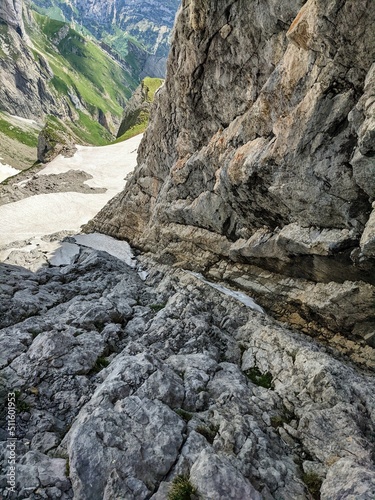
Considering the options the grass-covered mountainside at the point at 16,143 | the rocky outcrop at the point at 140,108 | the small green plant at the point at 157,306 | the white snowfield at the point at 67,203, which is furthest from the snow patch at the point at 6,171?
the small green plant at the point at 157,306

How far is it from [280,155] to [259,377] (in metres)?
12.8

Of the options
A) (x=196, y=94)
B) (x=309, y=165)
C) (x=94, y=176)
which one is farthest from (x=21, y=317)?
(x=94, y=176)

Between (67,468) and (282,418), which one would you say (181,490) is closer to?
(67,468)

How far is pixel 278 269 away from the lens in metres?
21.8

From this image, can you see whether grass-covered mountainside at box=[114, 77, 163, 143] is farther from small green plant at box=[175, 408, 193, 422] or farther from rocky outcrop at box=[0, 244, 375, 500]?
Result: small green plant at box=[175, 408, 193, 422]

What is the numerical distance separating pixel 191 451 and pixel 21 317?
15402 millimetres

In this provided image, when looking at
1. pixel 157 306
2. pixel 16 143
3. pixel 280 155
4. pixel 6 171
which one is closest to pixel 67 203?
pixel 157 306

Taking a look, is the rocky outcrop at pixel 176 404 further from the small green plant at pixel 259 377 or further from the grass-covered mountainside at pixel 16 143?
the grass-covered mountainside at pixel 16 143

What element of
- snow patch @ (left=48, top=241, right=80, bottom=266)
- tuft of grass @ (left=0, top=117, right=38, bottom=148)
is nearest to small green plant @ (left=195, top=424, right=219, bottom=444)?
snow patch @ (left=48, top=241, right=80, bottom=266)

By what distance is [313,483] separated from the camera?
35.6 feet

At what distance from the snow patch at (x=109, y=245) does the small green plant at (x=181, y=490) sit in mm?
26994

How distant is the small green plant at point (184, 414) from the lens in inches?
506

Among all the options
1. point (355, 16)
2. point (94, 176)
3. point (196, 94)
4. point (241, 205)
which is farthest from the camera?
point (94, 176)

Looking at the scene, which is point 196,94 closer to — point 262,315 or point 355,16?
point 355,16
